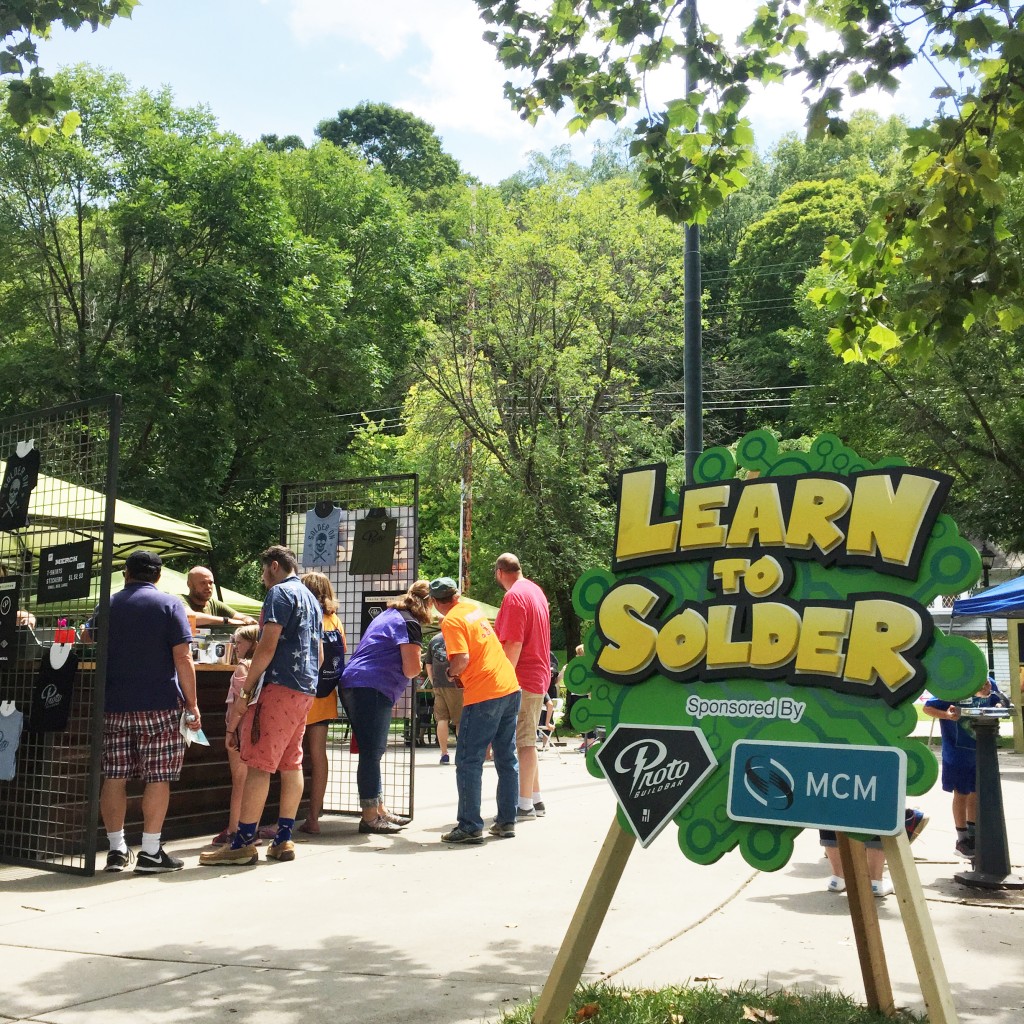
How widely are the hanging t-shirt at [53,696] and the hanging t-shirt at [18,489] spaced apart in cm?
94

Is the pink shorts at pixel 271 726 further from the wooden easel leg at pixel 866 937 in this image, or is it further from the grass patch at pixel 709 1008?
the wooden easel leg at pixel 866 937

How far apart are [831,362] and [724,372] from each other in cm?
630

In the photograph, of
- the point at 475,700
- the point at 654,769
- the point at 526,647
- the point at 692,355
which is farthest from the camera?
the point at 692,355

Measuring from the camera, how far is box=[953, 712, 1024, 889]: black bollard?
6418 millimetres

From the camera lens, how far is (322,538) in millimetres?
9641

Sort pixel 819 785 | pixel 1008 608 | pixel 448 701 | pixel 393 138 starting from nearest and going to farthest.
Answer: pixel 819 785 → pixel 448 701 → pixel 1008 608 → pixel 393 138

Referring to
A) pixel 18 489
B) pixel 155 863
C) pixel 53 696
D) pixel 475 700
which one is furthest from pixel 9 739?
pixel 475 700

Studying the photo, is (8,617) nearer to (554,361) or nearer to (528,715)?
(528,715)

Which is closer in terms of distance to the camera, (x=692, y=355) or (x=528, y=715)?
(x=528, y=715)

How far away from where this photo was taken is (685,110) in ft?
22.2

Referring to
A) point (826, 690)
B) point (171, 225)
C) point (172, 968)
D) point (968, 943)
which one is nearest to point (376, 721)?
point (172, 968)

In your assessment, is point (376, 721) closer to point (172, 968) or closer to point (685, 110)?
point (172, 968)

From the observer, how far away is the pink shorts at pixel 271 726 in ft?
22.6

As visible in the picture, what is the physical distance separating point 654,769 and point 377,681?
4.39 metres
